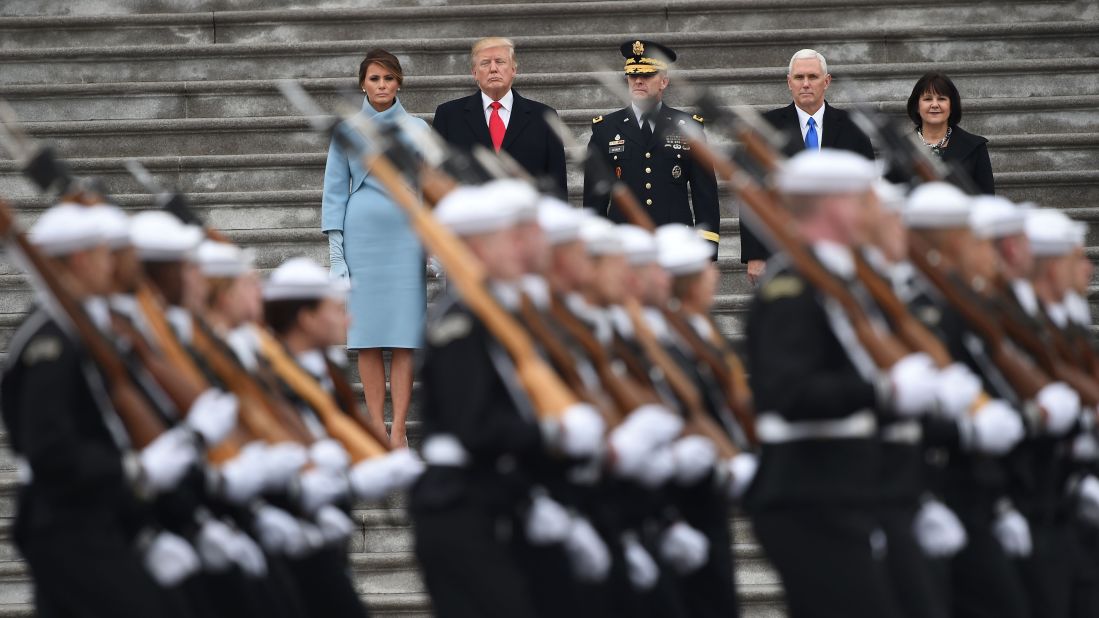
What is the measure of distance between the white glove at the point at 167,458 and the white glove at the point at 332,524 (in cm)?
90

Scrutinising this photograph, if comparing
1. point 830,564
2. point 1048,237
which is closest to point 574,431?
point 830,564

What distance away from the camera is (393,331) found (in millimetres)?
10320

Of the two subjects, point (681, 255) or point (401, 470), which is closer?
point (401, 470)

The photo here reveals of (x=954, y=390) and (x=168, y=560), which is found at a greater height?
(x=954, y=390)

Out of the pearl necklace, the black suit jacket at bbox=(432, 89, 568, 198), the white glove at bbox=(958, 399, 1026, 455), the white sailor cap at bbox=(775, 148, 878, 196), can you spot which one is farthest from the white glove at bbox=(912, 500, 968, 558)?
the black suit jacket at bbox=(432, 89, 568, 198)

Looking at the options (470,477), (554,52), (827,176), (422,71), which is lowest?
(470,477)

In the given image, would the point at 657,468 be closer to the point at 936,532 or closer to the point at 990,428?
the point at 936,532

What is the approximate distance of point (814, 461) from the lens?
613 cm

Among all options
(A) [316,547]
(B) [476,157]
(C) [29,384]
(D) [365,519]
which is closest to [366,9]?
(D) [365,519]

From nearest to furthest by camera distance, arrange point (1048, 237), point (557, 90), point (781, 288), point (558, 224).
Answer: point (781, 288) → point (558, 224) → point (1048, 237) → point (557, 90)

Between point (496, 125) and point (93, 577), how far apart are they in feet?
16.6

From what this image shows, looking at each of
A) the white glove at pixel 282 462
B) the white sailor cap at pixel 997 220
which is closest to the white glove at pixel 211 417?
the white glove at pixel 282 462

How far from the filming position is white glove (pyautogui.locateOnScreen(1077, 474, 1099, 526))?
7.58 metres

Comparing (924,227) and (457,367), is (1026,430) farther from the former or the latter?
(457,367)
